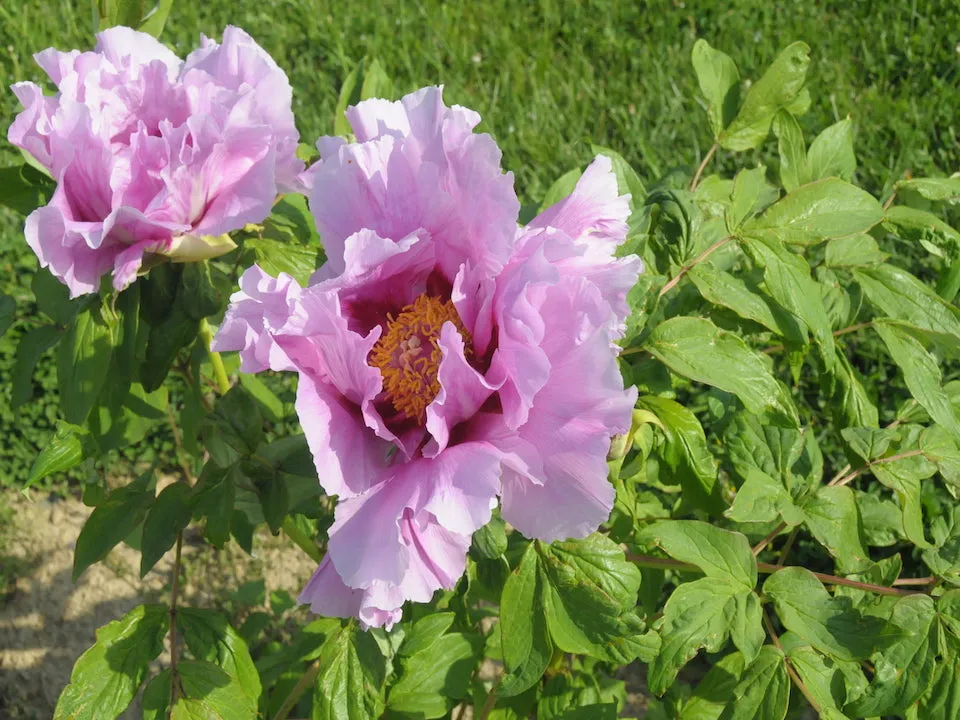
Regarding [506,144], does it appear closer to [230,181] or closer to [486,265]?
[230,181]

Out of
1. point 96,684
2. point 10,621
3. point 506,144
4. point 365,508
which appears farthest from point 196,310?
point 506,144

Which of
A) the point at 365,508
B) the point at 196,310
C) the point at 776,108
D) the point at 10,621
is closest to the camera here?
the point at 365,508

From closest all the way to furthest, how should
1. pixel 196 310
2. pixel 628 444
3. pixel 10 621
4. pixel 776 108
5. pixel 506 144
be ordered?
pixel 628 444, pixel 196 310, pixel 776 108, pixel 10 621, pixel 506 144

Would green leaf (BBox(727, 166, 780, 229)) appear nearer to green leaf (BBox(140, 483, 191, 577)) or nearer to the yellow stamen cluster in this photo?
the yellow stamen cluster

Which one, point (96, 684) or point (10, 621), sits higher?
point (96, 684)

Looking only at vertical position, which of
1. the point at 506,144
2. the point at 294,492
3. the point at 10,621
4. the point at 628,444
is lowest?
the point at 10,621

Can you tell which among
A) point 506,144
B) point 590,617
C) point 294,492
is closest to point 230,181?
point 294,492

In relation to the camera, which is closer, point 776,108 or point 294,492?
point 294,492

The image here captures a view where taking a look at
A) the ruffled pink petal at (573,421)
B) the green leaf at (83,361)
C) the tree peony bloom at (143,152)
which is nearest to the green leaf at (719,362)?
the ruffled pink petal at (573,421)

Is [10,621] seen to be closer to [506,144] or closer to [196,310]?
[196,310]
